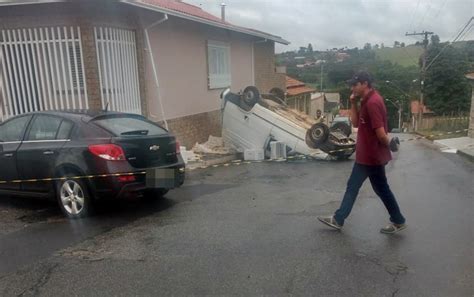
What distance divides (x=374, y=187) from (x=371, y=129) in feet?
2.30

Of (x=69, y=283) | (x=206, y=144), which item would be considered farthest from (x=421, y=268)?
(x=206, y=144)

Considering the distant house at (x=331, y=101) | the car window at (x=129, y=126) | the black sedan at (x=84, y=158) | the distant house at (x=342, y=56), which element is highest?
the distant house at (x=342, y=56)

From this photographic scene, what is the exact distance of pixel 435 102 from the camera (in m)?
42.6

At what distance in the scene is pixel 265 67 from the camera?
21344mm

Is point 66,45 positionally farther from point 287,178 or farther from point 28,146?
point 287,178

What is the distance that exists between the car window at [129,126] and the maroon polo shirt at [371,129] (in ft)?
9.84

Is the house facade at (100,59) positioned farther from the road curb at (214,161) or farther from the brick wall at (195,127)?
the road curb at (214,161)

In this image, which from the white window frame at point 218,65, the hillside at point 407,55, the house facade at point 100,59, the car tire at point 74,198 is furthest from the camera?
the hillside at point 407,55

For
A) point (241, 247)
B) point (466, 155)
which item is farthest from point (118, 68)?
point (466, 155)

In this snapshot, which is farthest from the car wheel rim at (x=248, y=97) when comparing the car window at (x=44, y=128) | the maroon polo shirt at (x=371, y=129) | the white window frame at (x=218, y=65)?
the maroon polo shirt at (x=371, y=129)

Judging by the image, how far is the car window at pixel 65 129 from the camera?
6.18 m

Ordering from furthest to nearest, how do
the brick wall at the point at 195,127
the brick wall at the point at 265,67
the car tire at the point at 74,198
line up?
the brick wall at the point at 265,67 → the brick wall at the point at 195,127 → the car tire at the point at 74,198

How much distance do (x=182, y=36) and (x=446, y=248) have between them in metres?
10.5

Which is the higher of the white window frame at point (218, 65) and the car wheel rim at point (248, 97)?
the white window frame at point (218, 65)
